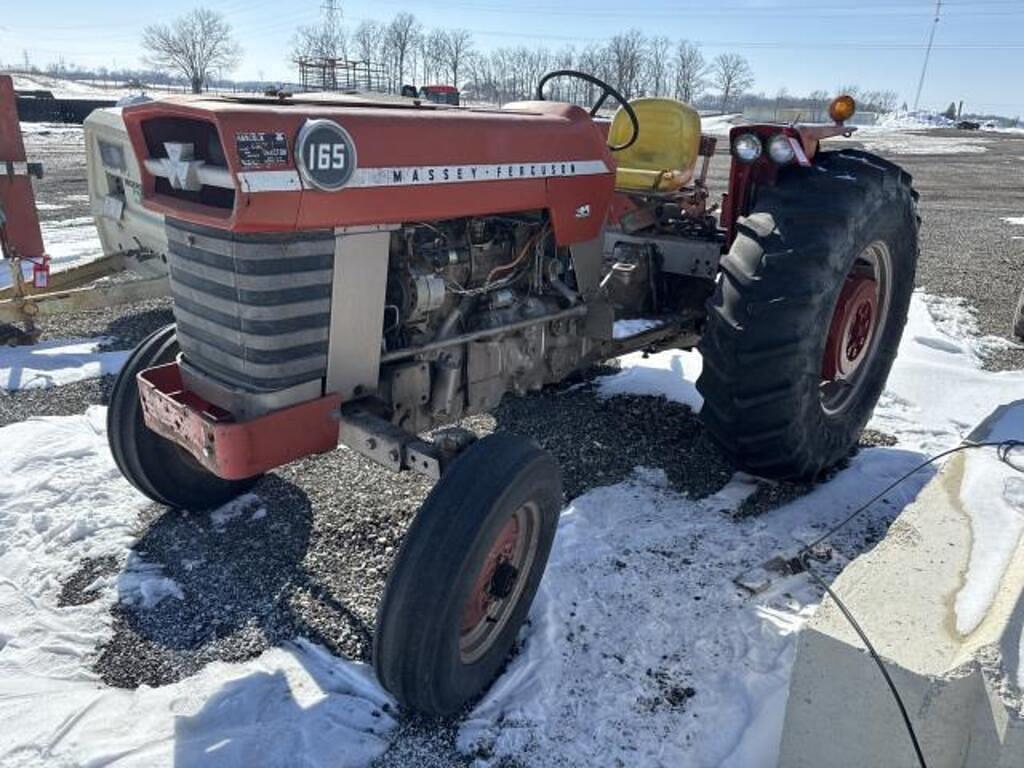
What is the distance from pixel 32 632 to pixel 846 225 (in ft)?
10.8

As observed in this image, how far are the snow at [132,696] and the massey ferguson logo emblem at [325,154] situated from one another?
148cm

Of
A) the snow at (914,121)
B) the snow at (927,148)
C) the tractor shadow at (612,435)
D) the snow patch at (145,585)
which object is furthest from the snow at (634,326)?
the snow at (914,121)

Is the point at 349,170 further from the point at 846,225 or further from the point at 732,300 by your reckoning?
the point at 846,225

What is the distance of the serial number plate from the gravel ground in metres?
1.52

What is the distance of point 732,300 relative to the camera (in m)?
3.21

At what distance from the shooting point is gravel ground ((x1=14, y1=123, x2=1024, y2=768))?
2.68 meters

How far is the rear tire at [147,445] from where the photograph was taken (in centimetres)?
319

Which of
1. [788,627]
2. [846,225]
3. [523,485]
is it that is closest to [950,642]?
[788,627]

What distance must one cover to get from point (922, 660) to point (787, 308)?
158 cm

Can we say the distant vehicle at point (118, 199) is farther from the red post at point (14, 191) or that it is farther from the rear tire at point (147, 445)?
the rear tire at point (147, 445)

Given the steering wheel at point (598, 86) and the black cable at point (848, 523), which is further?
the steering wheel at point (598, 86)

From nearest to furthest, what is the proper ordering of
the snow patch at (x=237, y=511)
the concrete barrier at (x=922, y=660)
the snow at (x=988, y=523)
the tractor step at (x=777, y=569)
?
1. the concrete barrier at (x=922, y=660)
2. the snow at (x=988, y=523)
3. the tractor step at (x=777, y=569)
4. the snow patch at (x=237, y=511)

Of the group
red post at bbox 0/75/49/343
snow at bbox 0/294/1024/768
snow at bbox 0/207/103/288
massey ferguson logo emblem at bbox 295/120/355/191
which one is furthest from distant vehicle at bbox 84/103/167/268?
massey ferguson logo emblem at bbox 295/120/355/191

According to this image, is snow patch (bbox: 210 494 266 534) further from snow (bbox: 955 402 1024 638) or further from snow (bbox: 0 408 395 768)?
snow (bbox: 955 402 1024 638)
